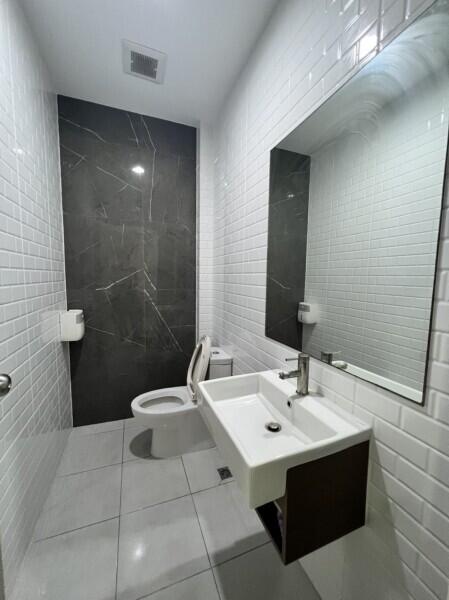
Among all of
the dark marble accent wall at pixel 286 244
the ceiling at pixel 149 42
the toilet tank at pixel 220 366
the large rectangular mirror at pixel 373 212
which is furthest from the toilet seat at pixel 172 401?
the ceiling at pixel 149 42

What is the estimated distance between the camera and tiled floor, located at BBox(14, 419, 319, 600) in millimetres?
1042

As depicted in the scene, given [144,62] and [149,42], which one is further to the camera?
[144,62]

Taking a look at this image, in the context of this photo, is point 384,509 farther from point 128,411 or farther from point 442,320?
point 128,411

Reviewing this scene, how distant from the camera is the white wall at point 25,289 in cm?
107

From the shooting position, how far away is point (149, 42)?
1.45 metres

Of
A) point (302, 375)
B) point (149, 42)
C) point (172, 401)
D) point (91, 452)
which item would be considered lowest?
point (91, 452)

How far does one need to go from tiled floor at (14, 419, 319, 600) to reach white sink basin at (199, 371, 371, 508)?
0.69 meters

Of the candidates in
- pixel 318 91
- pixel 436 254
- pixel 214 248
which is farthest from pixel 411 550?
pixel 214 248

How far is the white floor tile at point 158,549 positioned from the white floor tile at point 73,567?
0.19ft

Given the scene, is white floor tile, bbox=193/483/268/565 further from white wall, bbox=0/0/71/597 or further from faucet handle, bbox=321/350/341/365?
faucet handle, bbox=321/350/341/365

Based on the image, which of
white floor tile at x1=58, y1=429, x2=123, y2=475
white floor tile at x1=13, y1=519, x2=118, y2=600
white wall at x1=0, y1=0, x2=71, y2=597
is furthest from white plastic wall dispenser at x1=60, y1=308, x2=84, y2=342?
white floor tile at x1=13, y1=519, x2=118, y2=600

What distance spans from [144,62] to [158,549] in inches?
113

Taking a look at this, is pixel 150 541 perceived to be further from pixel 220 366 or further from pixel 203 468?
pixel 220 366

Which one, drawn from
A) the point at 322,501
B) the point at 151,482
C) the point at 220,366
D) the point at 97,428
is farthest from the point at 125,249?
the point at 322,501
